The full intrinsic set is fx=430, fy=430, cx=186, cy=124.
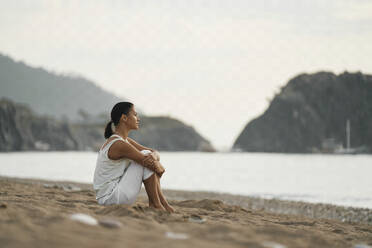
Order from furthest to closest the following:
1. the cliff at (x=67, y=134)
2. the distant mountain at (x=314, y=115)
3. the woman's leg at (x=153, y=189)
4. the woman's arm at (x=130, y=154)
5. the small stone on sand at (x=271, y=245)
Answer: the distant mountain at (x=314, y=115), the cliff at (x=67, y=134), the woman's leg at (x=153, y=189), the woman's arm at (x=130, y=154), the small stone on sand at (x=271, y=245)

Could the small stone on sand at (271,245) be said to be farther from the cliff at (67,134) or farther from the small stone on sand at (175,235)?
the cliff at (67,134)

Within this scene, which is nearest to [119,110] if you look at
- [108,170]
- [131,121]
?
[131,121]

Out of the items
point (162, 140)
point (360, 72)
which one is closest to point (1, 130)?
point (162, 140)

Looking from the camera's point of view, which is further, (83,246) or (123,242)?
(123,242)

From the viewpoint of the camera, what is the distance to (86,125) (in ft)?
476

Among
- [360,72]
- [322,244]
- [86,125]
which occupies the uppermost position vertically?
[360,72]

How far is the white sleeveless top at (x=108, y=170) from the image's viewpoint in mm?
4852

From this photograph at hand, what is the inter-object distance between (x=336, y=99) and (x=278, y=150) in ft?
83.2

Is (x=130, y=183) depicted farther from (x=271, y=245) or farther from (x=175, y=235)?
(x=271, y=245)

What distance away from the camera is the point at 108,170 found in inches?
193

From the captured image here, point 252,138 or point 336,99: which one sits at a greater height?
point 336,99

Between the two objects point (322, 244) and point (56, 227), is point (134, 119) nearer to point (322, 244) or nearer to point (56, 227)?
point (56, 227)

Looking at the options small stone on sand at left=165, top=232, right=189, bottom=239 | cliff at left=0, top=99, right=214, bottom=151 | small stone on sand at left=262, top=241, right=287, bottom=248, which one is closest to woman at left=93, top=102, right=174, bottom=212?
small stone on sand at left=165, top=232, right=189, bottom=239

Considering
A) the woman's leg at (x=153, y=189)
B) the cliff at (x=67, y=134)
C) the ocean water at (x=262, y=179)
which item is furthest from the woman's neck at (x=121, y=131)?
the cliff at (x=67, y=134)
